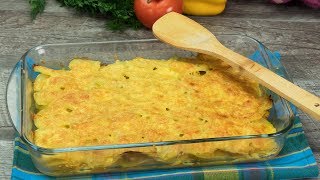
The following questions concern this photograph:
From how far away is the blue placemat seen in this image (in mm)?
1521

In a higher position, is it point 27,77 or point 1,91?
point 27,77

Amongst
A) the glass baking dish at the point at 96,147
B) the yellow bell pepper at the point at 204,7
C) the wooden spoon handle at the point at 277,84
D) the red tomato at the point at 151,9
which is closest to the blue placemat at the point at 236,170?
the glass baking dish at the point at 96,147

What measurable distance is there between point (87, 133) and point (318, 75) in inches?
39.1

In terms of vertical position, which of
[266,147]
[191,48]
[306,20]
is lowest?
[306,20]

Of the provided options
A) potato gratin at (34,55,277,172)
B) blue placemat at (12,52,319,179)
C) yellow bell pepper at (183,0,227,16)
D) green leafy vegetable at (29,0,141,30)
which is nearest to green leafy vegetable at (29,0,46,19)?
green leafy vegetable at (29,0,141,30)

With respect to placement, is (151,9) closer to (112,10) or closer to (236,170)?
(112,10)

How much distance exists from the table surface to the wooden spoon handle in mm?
422

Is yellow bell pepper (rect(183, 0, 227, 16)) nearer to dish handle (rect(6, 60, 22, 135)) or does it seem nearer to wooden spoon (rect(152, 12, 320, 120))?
wooden spoon (rect(152, 12, 320, 120))

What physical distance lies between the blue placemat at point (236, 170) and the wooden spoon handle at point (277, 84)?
164 mm

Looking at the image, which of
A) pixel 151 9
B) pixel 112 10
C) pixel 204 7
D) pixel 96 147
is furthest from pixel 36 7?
pixel 96 147

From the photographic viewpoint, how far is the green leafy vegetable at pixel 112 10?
2428mm

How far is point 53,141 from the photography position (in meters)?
1.49

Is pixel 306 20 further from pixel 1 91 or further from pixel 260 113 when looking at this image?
pixel 1 91

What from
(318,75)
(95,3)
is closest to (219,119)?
(318,75)
